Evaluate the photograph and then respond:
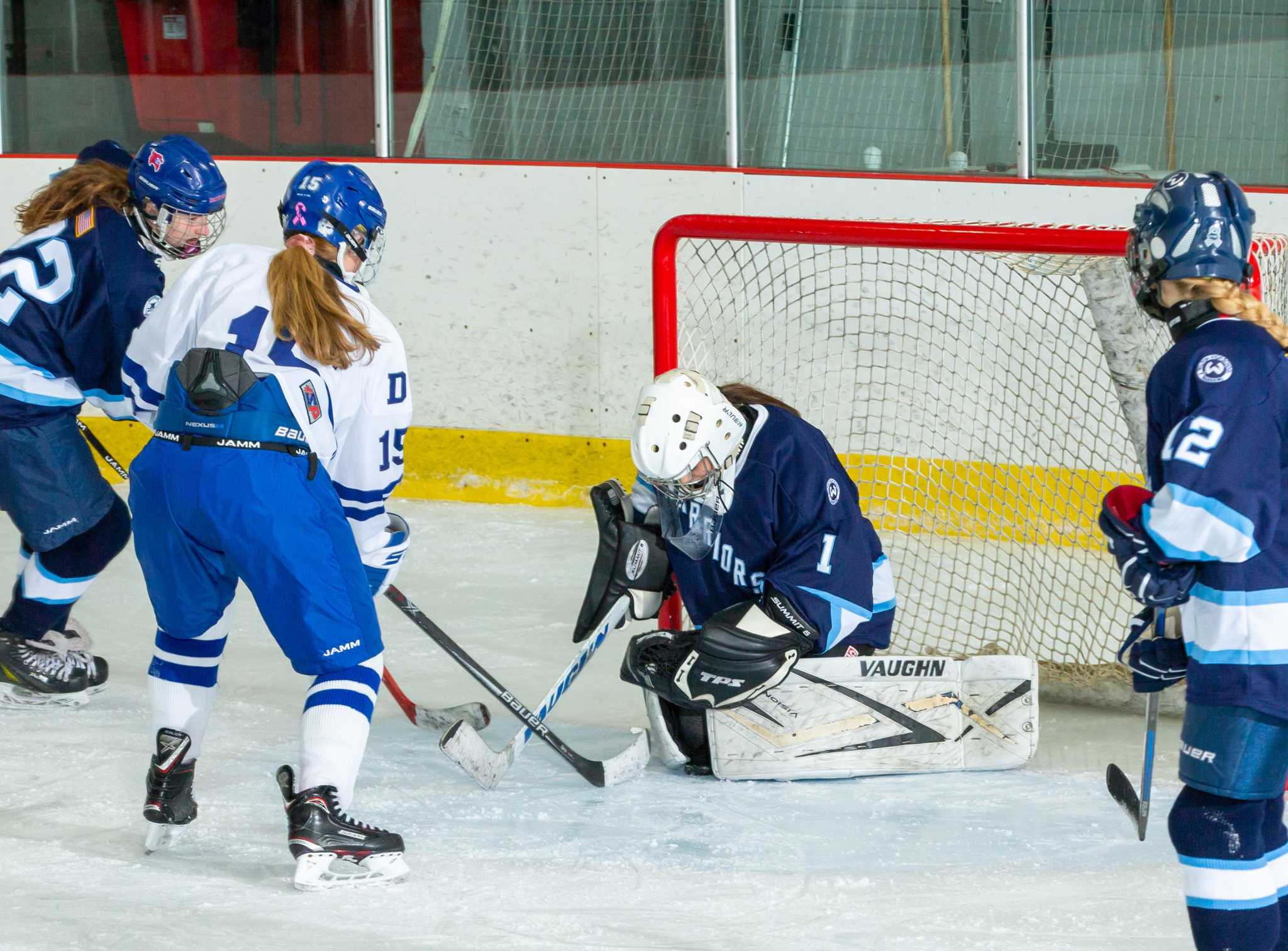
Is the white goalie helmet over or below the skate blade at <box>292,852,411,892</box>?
over

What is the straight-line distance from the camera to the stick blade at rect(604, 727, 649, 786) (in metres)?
2.42

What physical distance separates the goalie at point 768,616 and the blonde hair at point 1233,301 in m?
0.77

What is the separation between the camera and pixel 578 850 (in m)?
2.18

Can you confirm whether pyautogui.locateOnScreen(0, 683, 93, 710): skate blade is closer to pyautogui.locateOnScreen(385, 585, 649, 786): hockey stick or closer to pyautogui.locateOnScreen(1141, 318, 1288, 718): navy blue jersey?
pyautogui.locateOnScreen(385, 585, 649, 786): hockey stick

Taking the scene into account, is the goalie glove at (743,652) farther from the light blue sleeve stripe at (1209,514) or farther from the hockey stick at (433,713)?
the light blue sleeve stripe at (1209,514)

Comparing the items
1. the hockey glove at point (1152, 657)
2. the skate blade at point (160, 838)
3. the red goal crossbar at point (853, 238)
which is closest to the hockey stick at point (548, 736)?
the skate blade at point (160, 838)

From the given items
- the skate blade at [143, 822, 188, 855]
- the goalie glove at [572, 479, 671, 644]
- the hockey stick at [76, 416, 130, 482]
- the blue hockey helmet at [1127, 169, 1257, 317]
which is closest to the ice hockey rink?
the skate blade at [143, 822, 188, 855]

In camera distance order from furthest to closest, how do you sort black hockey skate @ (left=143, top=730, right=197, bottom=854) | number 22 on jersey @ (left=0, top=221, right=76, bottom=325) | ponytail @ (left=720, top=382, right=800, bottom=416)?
number 22 on jersey @ (left=0, top=221, right=76, bottom=325)
ponytail @ (left=720, top=382, right=800, bottom=416)
black hockey skate @ (left=143, top=730, right=197, bottom=854)

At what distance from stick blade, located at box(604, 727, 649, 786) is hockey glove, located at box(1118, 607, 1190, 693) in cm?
96

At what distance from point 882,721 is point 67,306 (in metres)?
1.61

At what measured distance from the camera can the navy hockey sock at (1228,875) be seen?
1485 millimetres

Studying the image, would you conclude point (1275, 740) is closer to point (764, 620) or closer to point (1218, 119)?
point (764, 620)

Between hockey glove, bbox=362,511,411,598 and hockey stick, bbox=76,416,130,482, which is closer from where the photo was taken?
hockey glove, bbox=362,511,411,598

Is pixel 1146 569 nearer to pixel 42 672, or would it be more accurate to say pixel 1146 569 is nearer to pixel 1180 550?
pixel 1180 550
